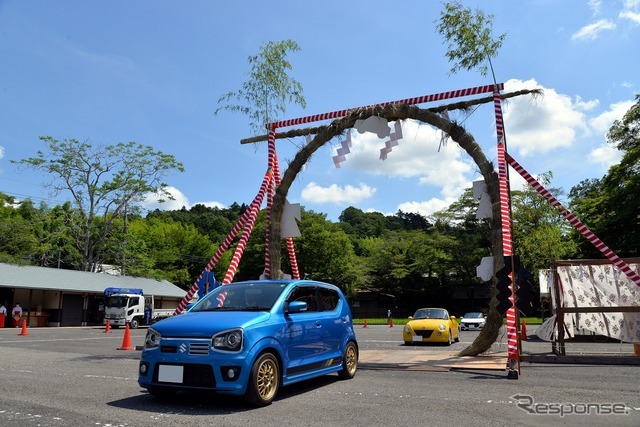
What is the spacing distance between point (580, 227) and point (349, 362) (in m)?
6.89

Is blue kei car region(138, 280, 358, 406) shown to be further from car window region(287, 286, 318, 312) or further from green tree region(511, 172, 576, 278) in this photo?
green tree region(511, 172, 576, 278)

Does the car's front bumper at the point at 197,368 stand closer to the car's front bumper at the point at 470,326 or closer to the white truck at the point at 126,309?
the car's front bumper at the point at 470,326

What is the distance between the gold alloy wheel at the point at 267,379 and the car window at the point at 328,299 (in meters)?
1.82

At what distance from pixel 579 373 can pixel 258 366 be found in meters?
7.05

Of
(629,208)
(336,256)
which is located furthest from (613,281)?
(336,256)

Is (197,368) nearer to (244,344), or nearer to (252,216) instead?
(244,344)

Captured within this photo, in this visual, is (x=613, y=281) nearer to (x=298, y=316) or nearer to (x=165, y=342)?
(x=298, y=316)

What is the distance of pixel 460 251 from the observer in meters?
54.4

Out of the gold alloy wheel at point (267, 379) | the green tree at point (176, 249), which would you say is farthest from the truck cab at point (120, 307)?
the gold alloy wheel at point (267, 379)

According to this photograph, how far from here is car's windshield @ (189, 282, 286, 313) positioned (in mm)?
7238

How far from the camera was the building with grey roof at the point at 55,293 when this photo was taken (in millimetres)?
34969

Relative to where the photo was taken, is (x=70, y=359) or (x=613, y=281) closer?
(x=70, y=359)

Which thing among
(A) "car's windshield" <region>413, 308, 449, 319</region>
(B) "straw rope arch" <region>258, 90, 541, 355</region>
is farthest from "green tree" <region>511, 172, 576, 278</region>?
(B) "straw rope arch" <region>258, 90, 541, 355</region>

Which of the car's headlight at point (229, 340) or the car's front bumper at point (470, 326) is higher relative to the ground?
the car's headlight at point (229, 340)
